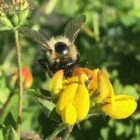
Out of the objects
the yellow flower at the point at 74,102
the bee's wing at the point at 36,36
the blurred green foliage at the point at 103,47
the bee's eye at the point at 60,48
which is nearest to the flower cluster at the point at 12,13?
the bee's wing at the point at 36,36

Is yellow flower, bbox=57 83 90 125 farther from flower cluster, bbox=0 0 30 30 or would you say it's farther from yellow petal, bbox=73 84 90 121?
flower cluster, bbox=0 0 30 30

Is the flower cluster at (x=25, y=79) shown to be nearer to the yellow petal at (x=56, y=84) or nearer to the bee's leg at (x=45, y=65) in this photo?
the bee's leg at (x=45, y=65)

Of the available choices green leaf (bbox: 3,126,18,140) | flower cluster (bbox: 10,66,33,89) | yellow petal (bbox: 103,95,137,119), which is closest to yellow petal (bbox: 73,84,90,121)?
yellow petal (bbox: 103,95,137,119)

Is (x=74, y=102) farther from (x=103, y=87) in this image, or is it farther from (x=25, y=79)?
(x=25, y=79)

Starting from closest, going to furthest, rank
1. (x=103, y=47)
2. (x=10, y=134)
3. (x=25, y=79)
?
(x=10, y=134) < (x=25, y=79) < (x=103, y=47)

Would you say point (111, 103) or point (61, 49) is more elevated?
point (61, 49)

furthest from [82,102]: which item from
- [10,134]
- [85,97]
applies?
[10,134]
